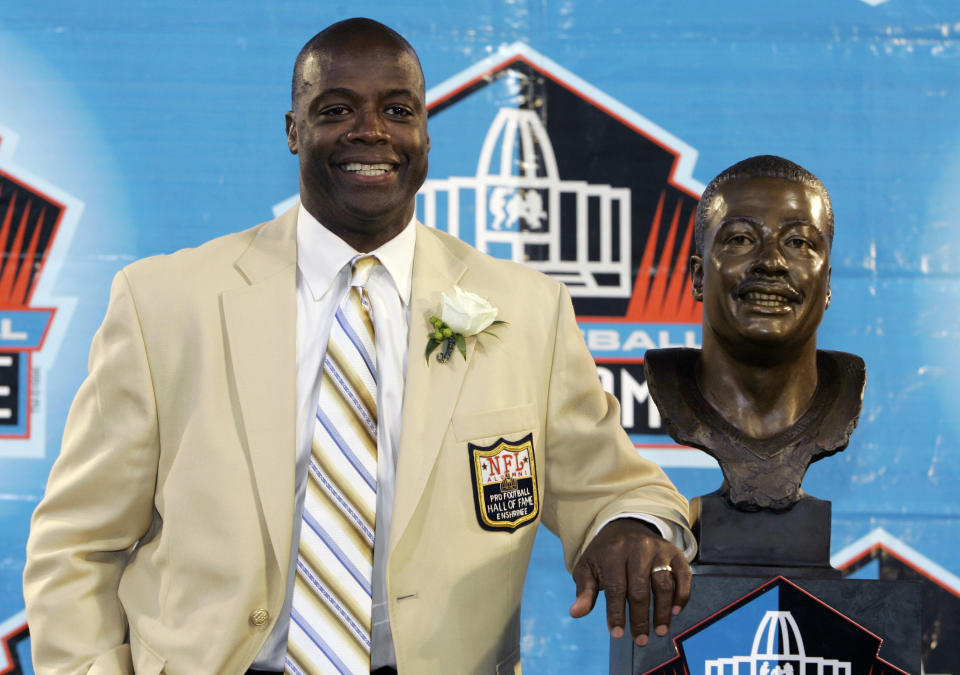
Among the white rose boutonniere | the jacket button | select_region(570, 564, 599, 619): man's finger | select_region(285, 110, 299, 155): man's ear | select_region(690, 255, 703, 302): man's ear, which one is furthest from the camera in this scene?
select_region(690, 255, 703, 302): man's ear

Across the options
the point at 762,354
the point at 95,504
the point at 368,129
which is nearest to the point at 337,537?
the point at 95,504

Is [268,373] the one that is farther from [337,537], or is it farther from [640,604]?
[640,604]

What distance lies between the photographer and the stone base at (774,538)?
1856 millimetres

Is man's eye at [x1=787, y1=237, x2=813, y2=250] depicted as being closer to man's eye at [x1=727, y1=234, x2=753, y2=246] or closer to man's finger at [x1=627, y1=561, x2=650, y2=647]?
man's eye at [x1=727, y1=234, x2=753, y2=246]

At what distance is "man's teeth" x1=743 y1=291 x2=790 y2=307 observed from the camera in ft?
5.95

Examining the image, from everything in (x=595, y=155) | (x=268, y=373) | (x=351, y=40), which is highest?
(x=351, y=40)

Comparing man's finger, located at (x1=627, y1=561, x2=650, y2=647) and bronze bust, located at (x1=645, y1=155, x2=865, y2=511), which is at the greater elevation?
bronze bust, located at (x1=645, y1=155, x2=865, y2=511)

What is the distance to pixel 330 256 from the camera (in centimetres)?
168

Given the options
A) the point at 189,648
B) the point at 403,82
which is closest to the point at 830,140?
the point at 403,82

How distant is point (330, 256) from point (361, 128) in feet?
0.71

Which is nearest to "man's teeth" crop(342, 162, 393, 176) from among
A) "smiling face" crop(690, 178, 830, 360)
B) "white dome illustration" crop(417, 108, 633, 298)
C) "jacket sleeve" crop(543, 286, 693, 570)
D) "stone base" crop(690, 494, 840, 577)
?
"jacket sleeve" crop(543, 286, 693, 570)

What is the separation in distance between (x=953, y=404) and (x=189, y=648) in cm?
208

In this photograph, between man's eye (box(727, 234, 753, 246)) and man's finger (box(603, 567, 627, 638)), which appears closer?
man's finger (box(603, 567, 627, 638))

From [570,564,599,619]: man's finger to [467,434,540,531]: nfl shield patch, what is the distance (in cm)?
21
